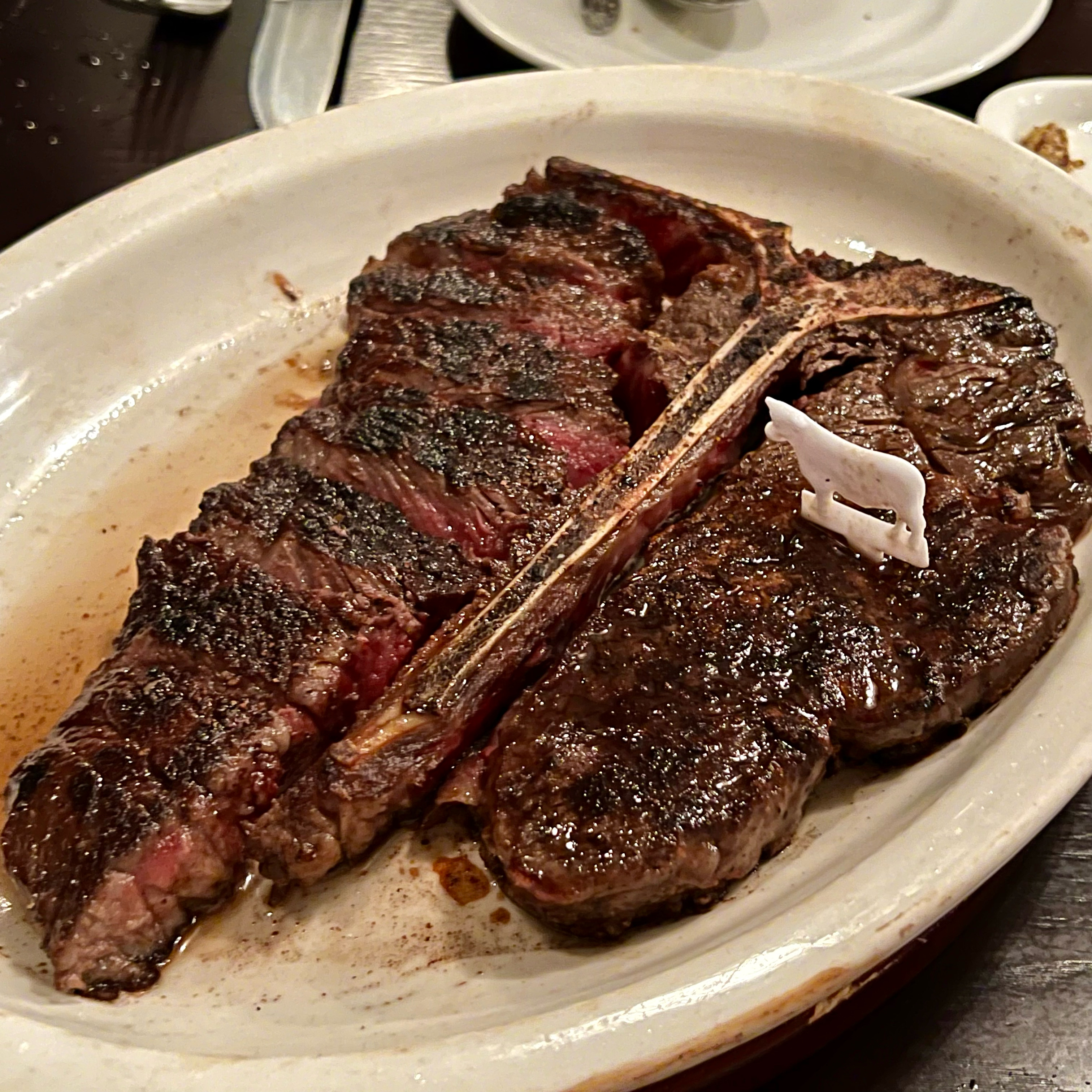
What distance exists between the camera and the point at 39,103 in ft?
13.3

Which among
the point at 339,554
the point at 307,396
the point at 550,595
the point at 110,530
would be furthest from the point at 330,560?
the point at 307,396

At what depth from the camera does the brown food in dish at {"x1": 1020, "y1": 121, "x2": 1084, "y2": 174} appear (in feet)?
11.1

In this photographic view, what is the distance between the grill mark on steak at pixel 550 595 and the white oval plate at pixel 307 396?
0.67 feet

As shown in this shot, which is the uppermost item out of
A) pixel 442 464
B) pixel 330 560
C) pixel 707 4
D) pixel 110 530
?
pixel 707 4

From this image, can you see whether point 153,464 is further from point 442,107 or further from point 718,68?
point 718,68

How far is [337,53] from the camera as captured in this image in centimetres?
380

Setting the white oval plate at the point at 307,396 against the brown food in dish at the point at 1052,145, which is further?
the brown food in dish at the point at 1052,145

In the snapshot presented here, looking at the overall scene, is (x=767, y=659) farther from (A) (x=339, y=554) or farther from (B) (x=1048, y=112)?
(B) (x=1048, y=112)

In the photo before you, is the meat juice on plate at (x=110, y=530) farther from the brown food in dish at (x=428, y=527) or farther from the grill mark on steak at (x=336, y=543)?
the grill mark on steak at (x=336, y=543)

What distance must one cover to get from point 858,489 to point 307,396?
A: 1.64 metres

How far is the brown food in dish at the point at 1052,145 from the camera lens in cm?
338

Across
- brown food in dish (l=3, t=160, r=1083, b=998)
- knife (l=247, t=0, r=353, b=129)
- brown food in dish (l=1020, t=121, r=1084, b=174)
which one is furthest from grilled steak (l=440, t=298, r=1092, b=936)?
knife (l=247, t=0, r=353, b=129)

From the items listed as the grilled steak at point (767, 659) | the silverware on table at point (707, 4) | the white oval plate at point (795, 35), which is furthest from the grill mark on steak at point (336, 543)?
the silverware on table at point (707, 4)

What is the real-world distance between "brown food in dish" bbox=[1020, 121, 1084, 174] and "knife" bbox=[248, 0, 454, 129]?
2341 mm
